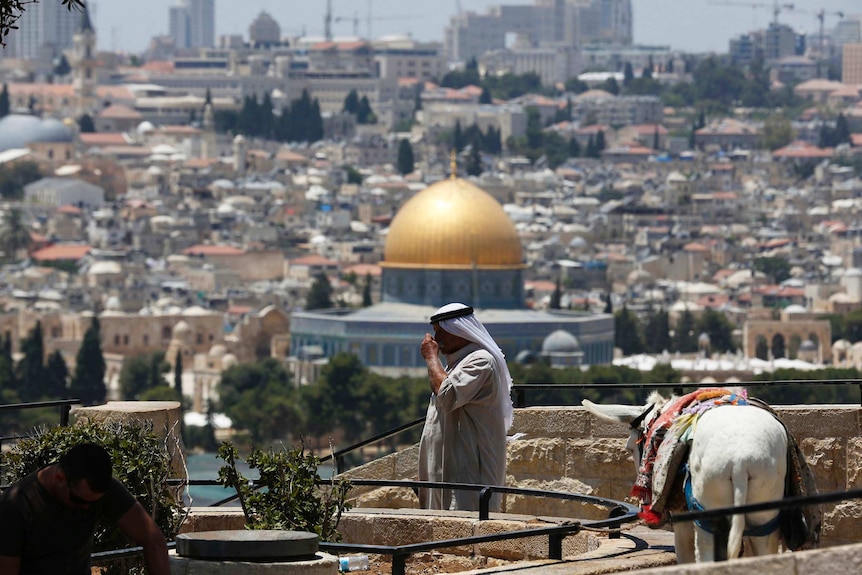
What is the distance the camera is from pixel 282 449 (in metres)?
8.31

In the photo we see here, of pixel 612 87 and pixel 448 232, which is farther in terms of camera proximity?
pixel 612 87

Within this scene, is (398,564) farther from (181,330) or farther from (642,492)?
(181,330)

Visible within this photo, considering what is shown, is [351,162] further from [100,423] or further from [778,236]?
[100,423]

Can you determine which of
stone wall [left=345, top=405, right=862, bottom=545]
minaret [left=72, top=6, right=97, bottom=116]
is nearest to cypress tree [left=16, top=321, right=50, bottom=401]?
stone wall [left=345, top=405, right=862, bottom=545]

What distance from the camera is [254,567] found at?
6949 millimetres

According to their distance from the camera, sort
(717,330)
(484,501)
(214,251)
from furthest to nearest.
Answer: (214,251)
(717,330)
(484,501)

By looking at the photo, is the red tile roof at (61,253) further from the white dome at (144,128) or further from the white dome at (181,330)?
the white dome at (144,128)

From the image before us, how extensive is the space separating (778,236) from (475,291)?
2417 inches

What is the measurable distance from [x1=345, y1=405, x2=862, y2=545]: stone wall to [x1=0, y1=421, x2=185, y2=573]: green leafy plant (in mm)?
2471

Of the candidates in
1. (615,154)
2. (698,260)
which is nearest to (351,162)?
(615,154)

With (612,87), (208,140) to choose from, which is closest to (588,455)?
(208,140)

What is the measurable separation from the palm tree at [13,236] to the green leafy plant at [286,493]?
109 metres

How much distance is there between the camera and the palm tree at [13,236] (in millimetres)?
116875

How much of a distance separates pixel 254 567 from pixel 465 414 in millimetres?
2311
